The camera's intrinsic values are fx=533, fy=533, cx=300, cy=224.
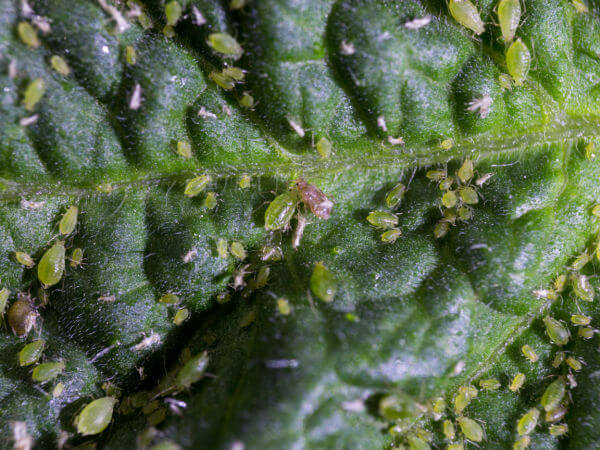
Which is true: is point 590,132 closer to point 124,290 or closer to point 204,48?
point 204,48

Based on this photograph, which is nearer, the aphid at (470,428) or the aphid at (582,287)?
the aphid at (470,428)

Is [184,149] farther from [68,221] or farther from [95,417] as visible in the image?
[95,417]

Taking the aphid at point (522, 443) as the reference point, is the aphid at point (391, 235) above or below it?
above

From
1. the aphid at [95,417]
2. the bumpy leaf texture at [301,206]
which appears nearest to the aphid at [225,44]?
the bumpy leaf texture at [301,206]

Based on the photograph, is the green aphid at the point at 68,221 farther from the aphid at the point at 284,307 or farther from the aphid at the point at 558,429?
the aphid at the point at 558,429

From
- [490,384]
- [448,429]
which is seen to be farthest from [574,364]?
[448,429]

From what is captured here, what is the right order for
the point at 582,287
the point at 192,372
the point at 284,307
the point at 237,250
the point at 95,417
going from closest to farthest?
the point at 284,307, the point at 192,372, the point at 95,417, the point at 237,250, the point at 582,287
